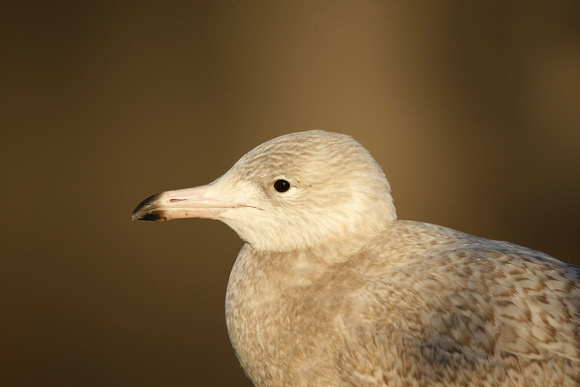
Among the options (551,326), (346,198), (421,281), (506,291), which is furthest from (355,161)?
(551,326)

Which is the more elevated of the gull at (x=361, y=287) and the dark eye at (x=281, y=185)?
the dark eye at (x=281, y=185)

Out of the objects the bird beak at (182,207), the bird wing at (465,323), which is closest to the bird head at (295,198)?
the bird beak at (182,207)

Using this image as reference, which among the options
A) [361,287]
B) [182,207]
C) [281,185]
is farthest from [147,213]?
[361,287]

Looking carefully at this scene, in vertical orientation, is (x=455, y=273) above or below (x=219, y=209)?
below

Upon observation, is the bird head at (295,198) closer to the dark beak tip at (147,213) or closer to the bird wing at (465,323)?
the dark beak tip at (147,213)

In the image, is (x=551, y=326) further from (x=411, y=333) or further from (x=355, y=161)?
(x=355, y=161)

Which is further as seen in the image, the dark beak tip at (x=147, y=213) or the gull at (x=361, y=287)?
the dark beak tip at (x=147, y=213)

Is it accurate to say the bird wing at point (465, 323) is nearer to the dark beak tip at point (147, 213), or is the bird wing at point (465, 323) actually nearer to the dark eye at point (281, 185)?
the dark eye at point (281, 185)
